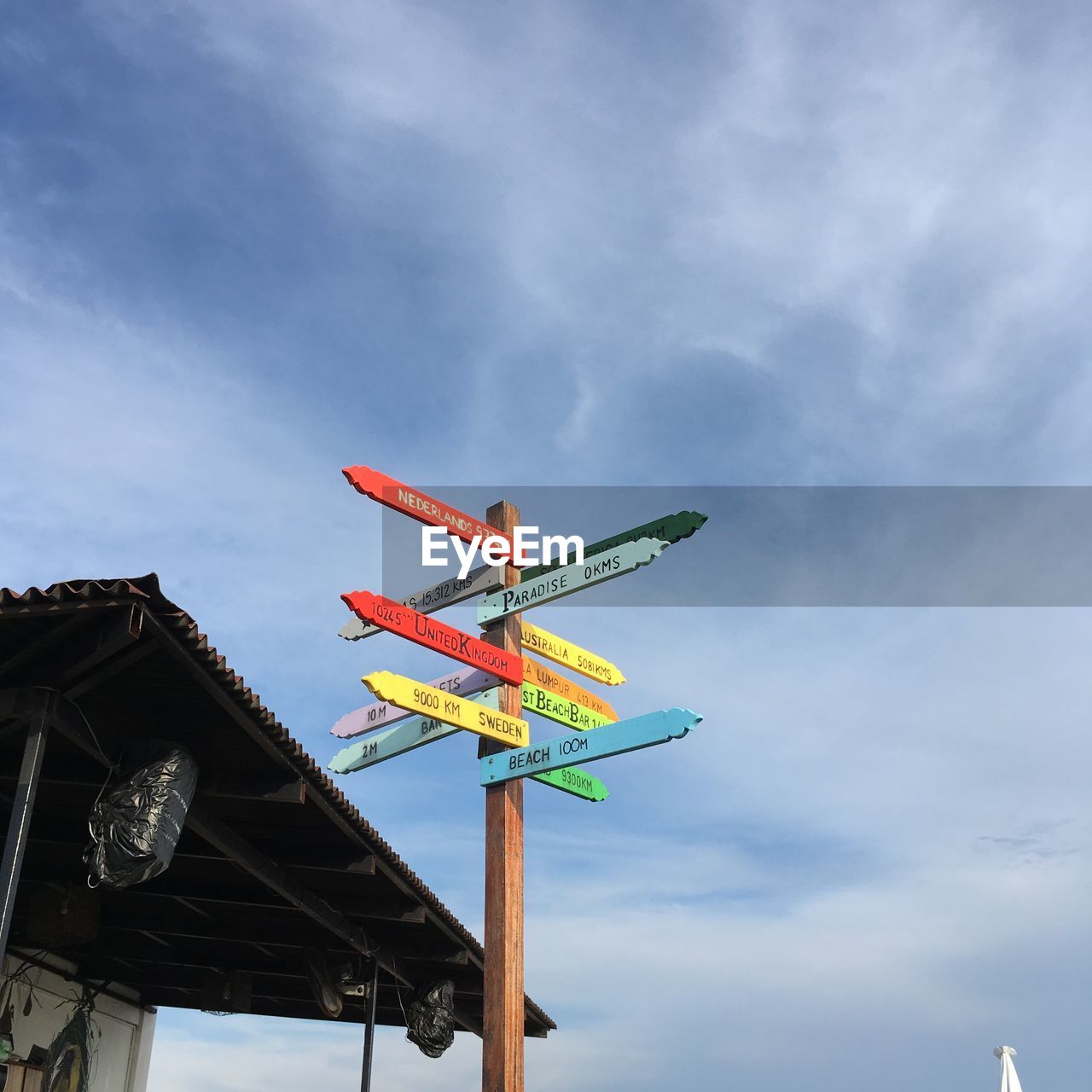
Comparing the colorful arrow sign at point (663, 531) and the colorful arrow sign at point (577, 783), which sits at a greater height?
the colorful arrow sign at point (663, 531)

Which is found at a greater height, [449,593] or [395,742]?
[449,593]

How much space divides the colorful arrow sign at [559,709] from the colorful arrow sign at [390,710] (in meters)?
0.39

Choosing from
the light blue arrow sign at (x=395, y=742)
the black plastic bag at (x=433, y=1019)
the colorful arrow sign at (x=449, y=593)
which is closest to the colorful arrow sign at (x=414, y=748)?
the light blue arrow sign at (x=395, y=742)

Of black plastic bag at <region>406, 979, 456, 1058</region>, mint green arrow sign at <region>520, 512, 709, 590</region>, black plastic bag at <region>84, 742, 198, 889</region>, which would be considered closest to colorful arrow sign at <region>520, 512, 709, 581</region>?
mint green arrow sign at <region>520, 512, 709, 590</region>

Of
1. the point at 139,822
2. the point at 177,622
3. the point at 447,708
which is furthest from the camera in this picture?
the point at 447,708

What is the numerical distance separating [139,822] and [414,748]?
3340 mm

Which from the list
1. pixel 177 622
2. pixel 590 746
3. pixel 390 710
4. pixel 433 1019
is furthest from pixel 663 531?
pixel 433 1019

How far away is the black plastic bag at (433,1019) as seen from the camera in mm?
13312

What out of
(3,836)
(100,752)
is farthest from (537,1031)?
(100,752)

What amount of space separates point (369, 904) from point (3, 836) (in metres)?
3.33

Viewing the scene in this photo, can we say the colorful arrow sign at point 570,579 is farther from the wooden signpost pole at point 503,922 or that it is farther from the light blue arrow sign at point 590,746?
the light blue arrow sign at point 590,746

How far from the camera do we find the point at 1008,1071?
1298cm

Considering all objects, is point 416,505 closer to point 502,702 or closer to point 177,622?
point 502,702

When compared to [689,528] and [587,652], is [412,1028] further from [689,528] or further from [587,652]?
[689,528]
